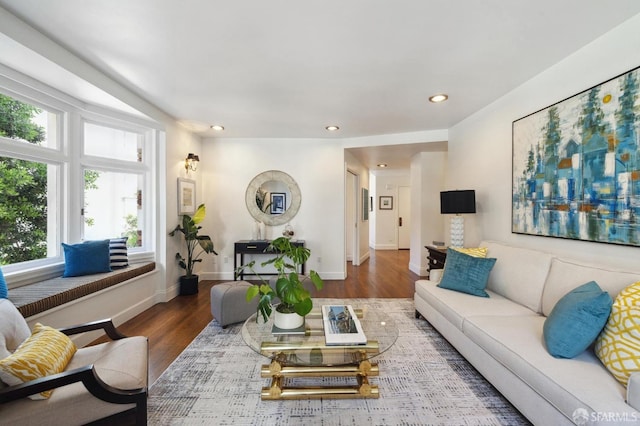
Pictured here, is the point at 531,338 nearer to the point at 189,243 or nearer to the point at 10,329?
the point at 10,329

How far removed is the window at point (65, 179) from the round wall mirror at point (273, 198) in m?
1.63

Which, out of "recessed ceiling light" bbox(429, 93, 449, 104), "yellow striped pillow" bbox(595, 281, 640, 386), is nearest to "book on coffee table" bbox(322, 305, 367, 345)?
"yellow striped pillow" bbox(595, 281, 640, 386)

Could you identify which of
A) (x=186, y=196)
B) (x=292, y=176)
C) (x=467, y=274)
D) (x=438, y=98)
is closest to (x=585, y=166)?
(x=467, y=274)

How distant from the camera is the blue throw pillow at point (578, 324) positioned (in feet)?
4.79

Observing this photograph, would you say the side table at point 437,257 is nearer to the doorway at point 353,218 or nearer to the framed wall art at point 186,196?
the doorway at point 353,218

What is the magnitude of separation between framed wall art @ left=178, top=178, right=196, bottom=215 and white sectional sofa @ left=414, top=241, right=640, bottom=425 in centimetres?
348

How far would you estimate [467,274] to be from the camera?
2.61m

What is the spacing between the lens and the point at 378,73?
2.51 metres

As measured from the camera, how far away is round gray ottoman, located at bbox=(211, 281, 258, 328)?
2.89 m

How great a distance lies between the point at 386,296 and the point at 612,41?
3.37 m

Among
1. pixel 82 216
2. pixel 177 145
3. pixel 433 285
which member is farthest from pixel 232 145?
pixel 433 285

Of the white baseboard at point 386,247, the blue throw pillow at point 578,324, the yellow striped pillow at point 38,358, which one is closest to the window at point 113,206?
the yellow striped pillow at point 38,358

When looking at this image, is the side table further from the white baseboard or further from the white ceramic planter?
the white baseboard

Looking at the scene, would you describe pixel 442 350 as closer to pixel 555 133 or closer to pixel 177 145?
pixel 555 133
